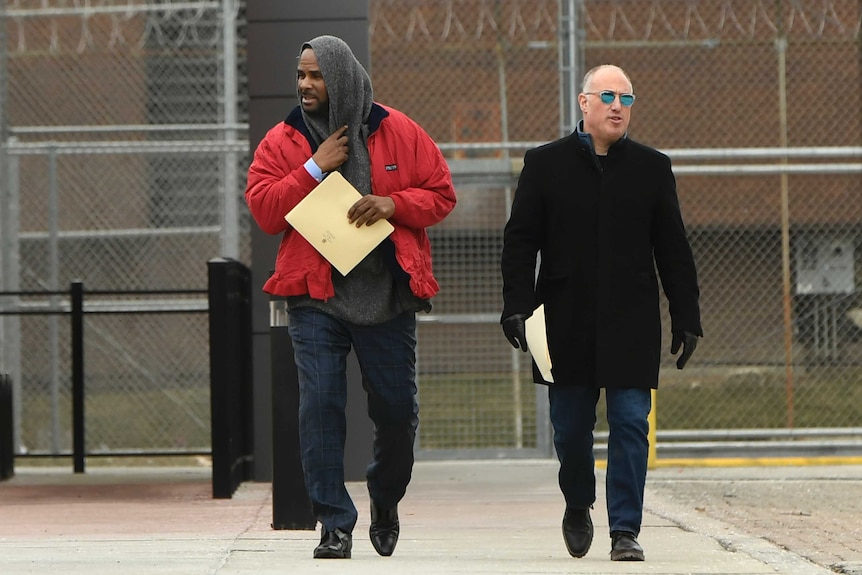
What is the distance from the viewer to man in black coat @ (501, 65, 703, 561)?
570 centimetres

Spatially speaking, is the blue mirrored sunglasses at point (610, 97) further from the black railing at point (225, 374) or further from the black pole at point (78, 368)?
the black pole at point (78, 368)

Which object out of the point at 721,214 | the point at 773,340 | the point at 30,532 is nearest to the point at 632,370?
the point at 30,532

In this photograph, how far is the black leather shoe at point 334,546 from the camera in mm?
5465

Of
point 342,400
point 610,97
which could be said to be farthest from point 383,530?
point 610,97

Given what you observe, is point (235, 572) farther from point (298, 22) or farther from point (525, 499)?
point (298, 22)

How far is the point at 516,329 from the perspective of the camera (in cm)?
571

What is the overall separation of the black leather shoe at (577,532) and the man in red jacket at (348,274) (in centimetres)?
64

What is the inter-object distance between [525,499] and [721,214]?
23.3 feet

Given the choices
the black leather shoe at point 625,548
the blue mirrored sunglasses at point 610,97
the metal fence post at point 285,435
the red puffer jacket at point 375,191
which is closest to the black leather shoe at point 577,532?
the black leather shoe at point 625,548

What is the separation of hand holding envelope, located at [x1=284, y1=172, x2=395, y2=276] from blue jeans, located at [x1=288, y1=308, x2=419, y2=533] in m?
0.23

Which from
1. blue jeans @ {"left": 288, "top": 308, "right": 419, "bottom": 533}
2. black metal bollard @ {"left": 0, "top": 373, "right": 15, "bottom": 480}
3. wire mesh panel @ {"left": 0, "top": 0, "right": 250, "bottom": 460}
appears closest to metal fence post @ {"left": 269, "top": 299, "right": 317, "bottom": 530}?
blue jeans @ {"left": 288, "top": 308, "right": 419, "bottom": 533}

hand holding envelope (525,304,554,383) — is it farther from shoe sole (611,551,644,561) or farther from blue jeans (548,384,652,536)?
shoe sole (611,551,644,561)

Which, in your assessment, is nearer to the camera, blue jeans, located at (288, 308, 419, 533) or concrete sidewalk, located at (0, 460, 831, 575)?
concrete sidewalk, located at (0, 460, 831, 575)

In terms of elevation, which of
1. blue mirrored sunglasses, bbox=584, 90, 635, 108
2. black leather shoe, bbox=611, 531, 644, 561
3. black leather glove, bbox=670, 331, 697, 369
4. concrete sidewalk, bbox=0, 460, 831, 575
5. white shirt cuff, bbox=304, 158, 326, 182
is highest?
blue mirrored sunglasses, bbox=584, 90, 635, 108
